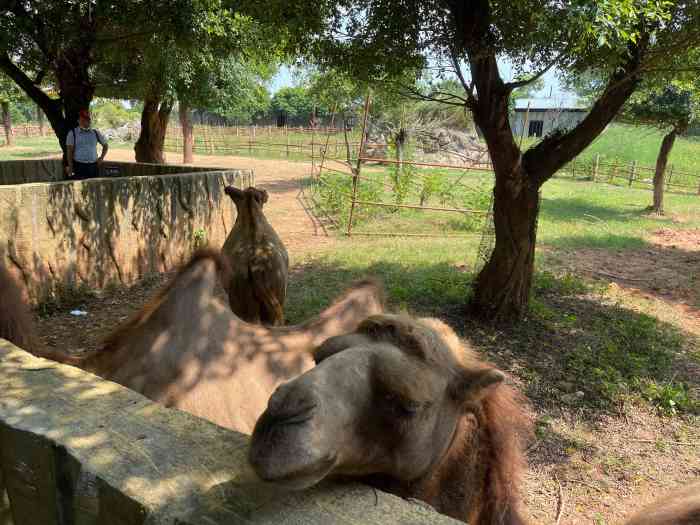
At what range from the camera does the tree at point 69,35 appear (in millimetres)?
7844

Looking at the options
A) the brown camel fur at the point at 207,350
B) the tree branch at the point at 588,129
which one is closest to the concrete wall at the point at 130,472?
the brown camel fur at the point at 207,350

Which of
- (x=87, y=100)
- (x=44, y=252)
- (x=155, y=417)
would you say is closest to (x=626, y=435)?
(x=155, y=417)

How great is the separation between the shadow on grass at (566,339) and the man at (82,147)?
411cm

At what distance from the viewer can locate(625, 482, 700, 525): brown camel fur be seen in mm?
1188

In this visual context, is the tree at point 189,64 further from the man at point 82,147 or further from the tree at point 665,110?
the tree at point 665,110

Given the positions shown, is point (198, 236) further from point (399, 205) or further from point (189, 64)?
point (399, 205)

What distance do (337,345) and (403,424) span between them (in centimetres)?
27

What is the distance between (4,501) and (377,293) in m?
1.79

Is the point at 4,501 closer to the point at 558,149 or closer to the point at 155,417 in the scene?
the point at 155,417

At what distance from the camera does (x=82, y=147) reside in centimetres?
880

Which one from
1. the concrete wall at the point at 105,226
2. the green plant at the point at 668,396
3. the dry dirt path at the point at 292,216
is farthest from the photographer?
the dry dirt path at the point at 292,216

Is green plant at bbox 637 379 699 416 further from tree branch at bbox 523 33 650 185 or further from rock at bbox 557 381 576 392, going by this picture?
tree branch at bbox 523 33 650 185

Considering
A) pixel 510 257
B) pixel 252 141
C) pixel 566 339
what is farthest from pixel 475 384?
pixel 252 141

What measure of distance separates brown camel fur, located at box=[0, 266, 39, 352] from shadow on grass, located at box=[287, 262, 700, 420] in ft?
8.41
